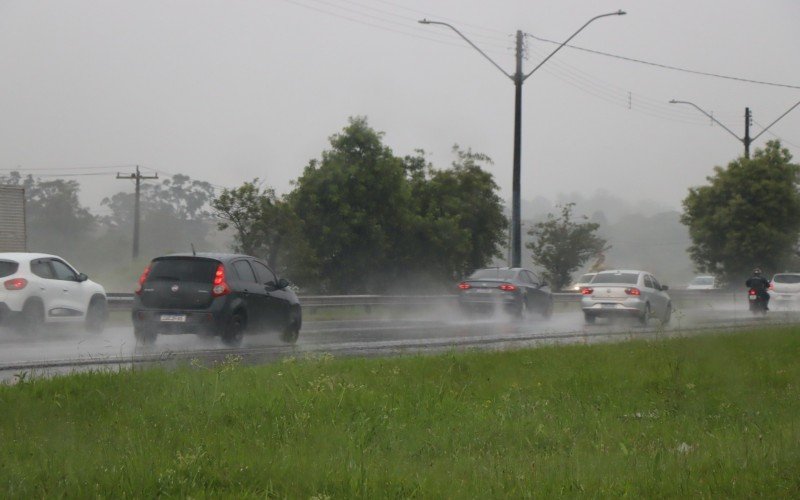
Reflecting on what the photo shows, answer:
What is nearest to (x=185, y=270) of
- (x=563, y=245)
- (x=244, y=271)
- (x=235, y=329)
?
(x=244, y=271)

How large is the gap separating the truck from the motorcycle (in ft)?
85.3

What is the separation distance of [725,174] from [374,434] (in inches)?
2275

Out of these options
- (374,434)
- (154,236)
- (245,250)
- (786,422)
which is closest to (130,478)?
(374,434)

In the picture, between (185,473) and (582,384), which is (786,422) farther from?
(185,473)

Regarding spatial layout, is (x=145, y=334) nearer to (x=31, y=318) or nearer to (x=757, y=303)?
(x=31, y=318)

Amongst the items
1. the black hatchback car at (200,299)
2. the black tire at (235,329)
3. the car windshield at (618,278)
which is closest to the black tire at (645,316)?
the car windshield at (618,278)

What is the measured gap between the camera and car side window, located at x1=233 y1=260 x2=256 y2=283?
17484 mm

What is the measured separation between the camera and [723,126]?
4528 cm

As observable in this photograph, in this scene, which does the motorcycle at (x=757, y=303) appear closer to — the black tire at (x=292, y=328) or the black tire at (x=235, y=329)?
the black tire at (x=292, y=328)

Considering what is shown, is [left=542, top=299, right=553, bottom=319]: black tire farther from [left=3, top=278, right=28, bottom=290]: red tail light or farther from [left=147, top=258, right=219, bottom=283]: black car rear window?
[left=3, top=278, right=28, bottom=290]: red tail light

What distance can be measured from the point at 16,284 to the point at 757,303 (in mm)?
27027

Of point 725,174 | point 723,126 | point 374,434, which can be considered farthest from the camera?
point 725,174

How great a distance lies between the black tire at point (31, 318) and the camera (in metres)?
18.7

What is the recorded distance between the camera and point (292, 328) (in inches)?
Result: 741
